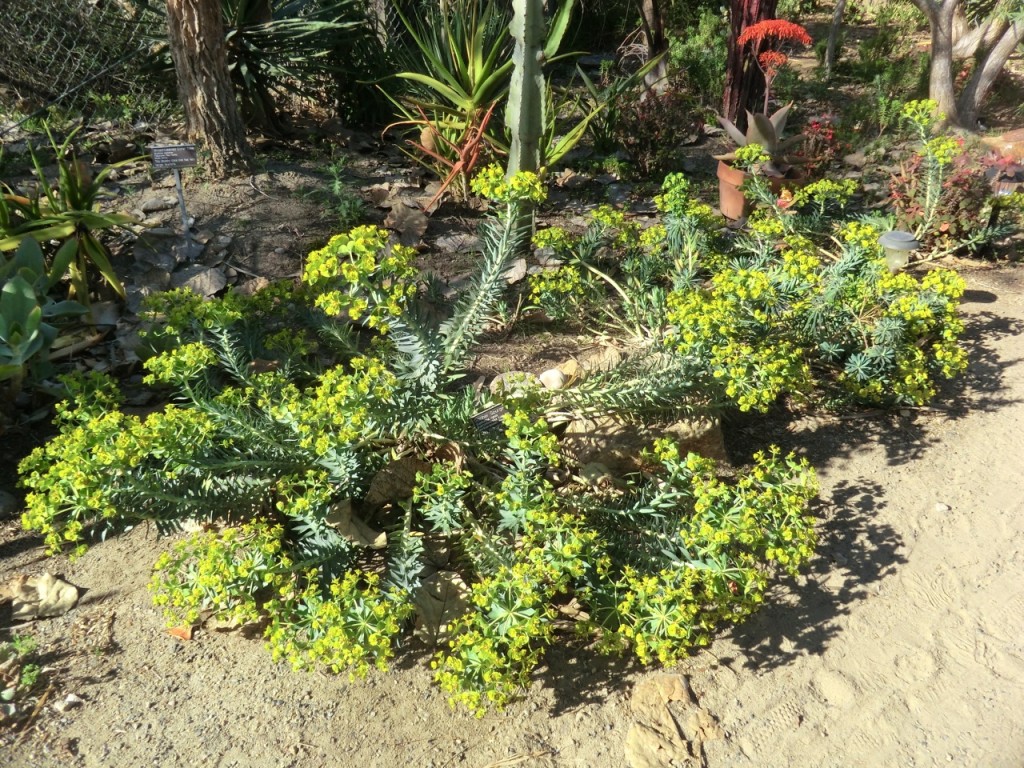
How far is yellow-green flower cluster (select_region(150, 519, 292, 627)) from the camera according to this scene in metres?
2.06

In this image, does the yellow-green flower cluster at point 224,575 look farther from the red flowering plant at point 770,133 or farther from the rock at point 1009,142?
the rock at point 1009,142

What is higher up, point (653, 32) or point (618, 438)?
point (653, 32)

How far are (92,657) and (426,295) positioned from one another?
7.32 feet

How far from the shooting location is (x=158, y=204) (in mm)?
4484

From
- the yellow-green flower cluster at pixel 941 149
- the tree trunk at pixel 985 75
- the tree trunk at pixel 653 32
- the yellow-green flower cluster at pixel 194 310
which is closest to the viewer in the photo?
the yellow-green flower cluster at pixel 194 310

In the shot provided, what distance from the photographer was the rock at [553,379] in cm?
321

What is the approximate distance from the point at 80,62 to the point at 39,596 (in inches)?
200

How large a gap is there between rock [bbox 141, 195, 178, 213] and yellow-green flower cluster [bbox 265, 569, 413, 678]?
3.16 meters

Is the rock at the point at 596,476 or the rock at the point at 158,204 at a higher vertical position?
the rock at the point at 158,204

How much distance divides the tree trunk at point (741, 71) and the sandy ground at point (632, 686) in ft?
14.2

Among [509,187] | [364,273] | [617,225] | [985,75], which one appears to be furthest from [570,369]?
[985,75]

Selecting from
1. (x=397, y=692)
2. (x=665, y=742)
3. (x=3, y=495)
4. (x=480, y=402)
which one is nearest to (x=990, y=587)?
(x=665, y=742)

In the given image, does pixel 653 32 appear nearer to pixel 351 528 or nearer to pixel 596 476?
pixel 596 476

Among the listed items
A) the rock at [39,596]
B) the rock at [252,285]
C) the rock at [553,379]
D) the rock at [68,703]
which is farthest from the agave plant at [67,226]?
→ the rock at [553,379]
